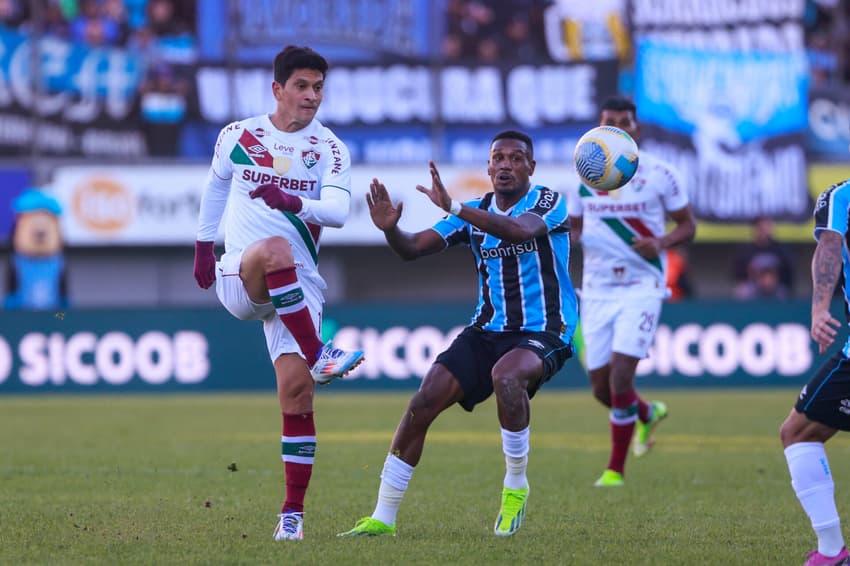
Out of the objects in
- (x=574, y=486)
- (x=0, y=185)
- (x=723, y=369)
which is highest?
(x=0, y=185)

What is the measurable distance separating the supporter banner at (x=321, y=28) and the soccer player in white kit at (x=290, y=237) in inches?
632

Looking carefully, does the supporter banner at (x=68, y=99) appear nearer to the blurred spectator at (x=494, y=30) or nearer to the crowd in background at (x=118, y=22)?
the crowd in background at (x=118, y=22)

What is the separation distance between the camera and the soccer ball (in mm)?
8312

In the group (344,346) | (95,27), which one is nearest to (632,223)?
(344,346)

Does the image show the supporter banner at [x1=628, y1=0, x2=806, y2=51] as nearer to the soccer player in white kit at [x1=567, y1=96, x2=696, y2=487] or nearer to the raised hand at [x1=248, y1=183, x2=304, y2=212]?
the soccer player in white kit at [x1=567, y1=96, x2=696, y2=487]

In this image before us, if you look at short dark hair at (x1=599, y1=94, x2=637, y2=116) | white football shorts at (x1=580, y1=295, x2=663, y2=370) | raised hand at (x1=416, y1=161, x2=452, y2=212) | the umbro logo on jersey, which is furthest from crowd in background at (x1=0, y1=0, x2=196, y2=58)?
raised hand at (x1=416, y1=161, x2=452, y2=212)

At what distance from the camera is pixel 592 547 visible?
7086mm

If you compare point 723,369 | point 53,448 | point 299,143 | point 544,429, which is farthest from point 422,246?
point 723,369

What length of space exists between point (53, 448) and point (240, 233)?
5.58 m

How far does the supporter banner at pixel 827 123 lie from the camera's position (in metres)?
24.9

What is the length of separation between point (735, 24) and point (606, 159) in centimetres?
1719

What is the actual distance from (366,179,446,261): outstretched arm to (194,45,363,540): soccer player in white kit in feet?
0.51

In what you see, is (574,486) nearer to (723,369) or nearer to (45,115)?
(723,369)

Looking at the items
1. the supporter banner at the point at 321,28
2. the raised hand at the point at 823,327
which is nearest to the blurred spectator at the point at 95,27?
the supporter banner at the point at 321,28
